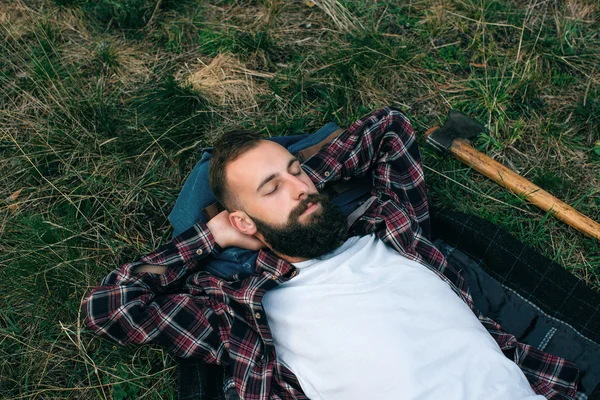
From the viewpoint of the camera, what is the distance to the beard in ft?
9.53

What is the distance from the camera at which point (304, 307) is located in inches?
113

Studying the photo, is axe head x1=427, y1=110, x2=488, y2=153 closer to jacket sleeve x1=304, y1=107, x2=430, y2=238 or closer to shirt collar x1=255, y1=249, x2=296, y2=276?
jacket sleeve x1=304, y1=107, x2=430, y2=238

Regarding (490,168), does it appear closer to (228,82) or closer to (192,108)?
(228,82)

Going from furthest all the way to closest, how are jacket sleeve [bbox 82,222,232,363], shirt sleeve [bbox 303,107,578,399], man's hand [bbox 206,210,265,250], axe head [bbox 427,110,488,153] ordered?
1. axe head [bbox 427,110,488,153]
2. man's hand [bbox 206,210,265,250]
3. shirt sleeve [bbox 303,107,578,399]
4. jacket sleeve [bbox 82,222,232,363]

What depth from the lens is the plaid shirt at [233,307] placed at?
2.90 meters

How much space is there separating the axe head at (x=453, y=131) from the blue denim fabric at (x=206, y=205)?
0.80 m

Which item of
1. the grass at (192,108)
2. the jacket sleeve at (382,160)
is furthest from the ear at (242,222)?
the grass at (192,108)

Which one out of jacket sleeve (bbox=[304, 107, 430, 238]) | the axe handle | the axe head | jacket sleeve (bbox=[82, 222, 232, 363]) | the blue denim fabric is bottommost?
jacket sleeve (bbox=[82, 222, 232, 363])

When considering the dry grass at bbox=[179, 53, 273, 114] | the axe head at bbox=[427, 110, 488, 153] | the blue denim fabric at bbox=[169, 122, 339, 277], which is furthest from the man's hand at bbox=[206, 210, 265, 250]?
the axe head at bbox=[427, 110, 488, 153]

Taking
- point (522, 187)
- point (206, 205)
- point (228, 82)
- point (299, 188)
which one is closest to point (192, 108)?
point (228, 82)

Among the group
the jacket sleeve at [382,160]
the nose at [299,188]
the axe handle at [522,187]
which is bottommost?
the nose at [299,188]

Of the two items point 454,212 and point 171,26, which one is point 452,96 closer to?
point 454,212

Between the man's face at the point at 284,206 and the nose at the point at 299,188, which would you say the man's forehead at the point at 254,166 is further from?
the nose at the point at 299,188

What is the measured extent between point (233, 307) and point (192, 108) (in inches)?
75.9
